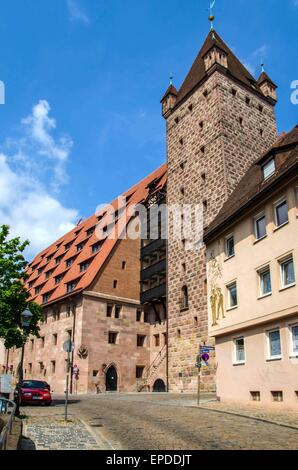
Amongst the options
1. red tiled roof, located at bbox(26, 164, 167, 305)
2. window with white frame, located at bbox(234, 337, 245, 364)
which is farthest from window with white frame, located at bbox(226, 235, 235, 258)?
red tiled roof, located at bbox(26, 164, 167, 305)

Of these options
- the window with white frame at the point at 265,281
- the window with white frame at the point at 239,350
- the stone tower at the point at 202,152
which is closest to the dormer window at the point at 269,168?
the window with white frame at the point at 265,281

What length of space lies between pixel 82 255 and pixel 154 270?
9.39m

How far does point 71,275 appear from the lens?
4556 centimetres

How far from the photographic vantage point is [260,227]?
19.8 m

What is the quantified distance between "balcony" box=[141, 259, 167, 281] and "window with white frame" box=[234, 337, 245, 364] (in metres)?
19.1

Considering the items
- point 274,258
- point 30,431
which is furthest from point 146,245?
point 30,431

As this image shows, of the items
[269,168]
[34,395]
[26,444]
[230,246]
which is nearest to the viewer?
[26,444]

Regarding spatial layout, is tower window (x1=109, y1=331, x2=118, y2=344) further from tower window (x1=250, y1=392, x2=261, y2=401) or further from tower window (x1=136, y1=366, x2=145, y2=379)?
tower window (x1=250, y1=392, x2=261, y2=401)

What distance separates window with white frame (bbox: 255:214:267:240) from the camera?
19438 millimetres

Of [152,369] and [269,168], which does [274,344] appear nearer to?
[269,168]

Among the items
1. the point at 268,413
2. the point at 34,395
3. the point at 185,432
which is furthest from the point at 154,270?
the point at 185,432

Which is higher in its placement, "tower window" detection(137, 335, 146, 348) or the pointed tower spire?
the pointed tower spire
